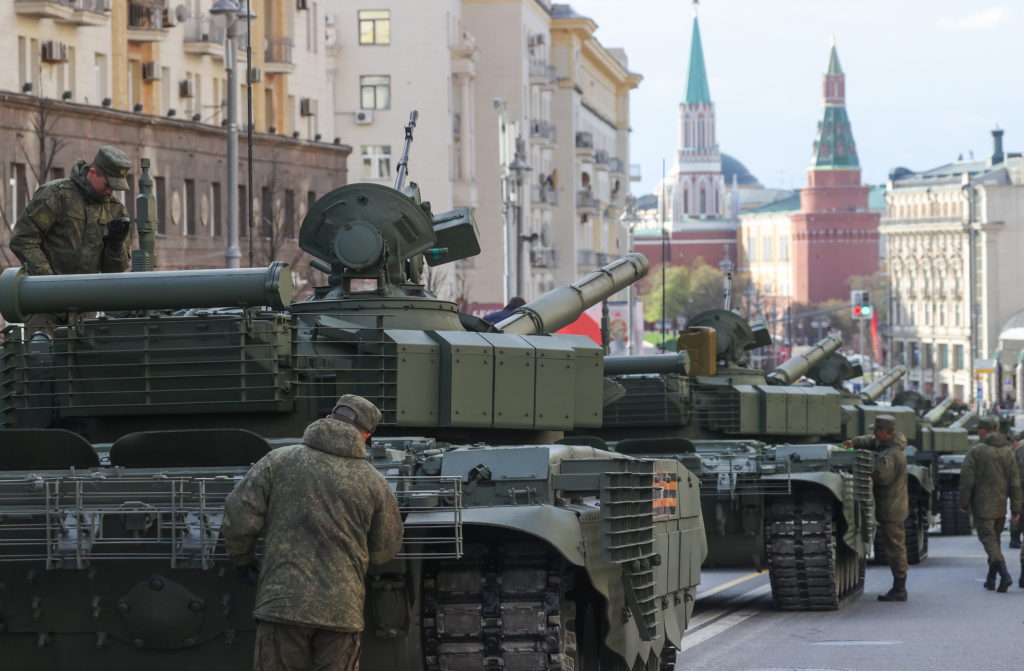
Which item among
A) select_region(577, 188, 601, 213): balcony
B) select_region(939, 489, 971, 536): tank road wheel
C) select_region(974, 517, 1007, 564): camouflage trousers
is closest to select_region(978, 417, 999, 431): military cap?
select_region(974, 517, 1007, 564): camouflage trousers

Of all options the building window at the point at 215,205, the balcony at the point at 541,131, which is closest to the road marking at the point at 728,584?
the building window at the point at 215,205

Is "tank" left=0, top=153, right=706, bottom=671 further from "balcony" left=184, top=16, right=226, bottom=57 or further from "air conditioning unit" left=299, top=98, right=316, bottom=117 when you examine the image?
"air conditioning unit" left=299, top=98, right=316, bottom=117

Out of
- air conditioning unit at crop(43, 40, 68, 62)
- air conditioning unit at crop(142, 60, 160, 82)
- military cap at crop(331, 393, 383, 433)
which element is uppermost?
air conditioning unit at crop(142, 60, 160, 82)

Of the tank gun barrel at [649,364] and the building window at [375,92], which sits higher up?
the building window at [375,92]

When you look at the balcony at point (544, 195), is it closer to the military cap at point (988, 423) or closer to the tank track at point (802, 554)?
the military cap at point (988, 423)

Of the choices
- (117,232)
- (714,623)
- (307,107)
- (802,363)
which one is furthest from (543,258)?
(117,232)

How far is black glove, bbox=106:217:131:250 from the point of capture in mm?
12656

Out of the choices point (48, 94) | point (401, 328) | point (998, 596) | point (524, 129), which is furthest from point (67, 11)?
point (524, 129)

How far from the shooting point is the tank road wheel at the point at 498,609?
31.0 feet

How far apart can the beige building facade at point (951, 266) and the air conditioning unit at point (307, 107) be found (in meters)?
90.1

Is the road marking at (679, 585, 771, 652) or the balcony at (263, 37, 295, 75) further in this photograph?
the balcony at (263, 37, 295, 75)

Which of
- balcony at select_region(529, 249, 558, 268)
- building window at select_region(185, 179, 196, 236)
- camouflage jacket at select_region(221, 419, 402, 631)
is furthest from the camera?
balcony at select_region(529, 249, 558, 268)

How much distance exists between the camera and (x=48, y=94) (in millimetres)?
36000

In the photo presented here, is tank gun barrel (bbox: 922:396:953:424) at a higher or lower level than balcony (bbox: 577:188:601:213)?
lower
